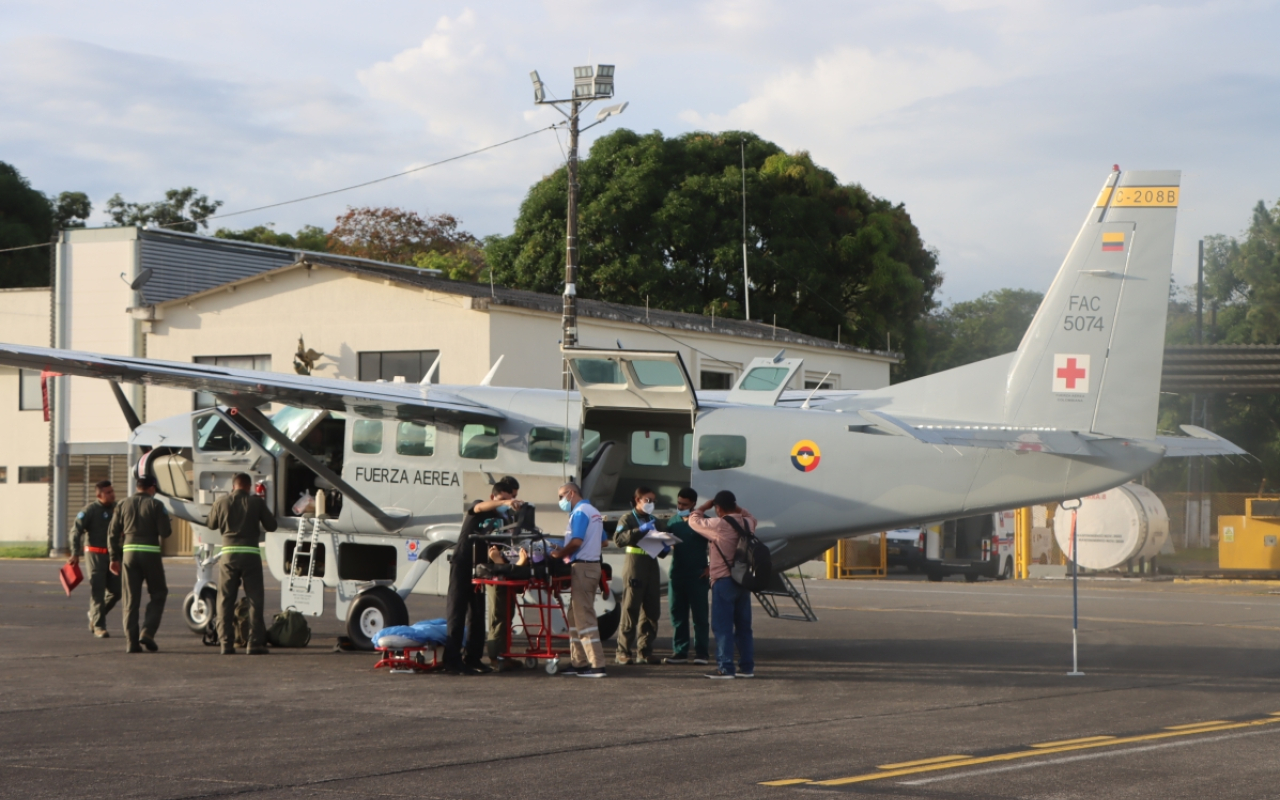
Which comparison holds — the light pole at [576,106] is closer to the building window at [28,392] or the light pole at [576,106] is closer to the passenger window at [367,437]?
the passenger window at [367,437]

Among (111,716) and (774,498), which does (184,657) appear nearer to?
(111,716)

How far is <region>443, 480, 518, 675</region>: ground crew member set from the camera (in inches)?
524

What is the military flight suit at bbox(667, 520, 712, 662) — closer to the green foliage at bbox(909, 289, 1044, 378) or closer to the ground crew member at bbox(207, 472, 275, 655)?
the ground crew member at bbox(207, 472, 275, 655)

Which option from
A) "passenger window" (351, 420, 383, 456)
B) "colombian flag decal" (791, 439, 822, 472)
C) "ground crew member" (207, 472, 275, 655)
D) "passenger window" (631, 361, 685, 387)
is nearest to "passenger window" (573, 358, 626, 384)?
"passenger window" (631, 361, 685, 387)

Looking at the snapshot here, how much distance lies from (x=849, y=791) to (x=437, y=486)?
8.65 meters

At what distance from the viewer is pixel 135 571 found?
15242mm

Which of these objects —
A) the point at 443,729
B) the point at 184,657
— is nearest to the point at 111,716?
the point at 443,729

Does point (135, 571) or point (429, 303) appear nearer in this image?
point (135, 571)

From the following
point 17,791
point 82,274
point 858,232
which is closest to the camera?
point 17,791

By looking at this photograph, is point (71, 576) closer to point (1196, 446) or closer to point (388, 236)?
point (1196, 446)

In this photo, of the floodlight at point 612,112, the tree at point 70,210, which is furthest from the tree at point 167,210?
the floodlight at point 612,112

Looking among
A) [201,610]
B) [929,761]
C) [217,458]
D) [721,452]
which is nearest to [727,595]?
[721,452]

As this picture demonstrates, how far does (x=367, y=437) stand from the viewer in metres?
15.8

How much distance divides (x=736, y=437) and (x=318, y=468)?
4.65 metres
